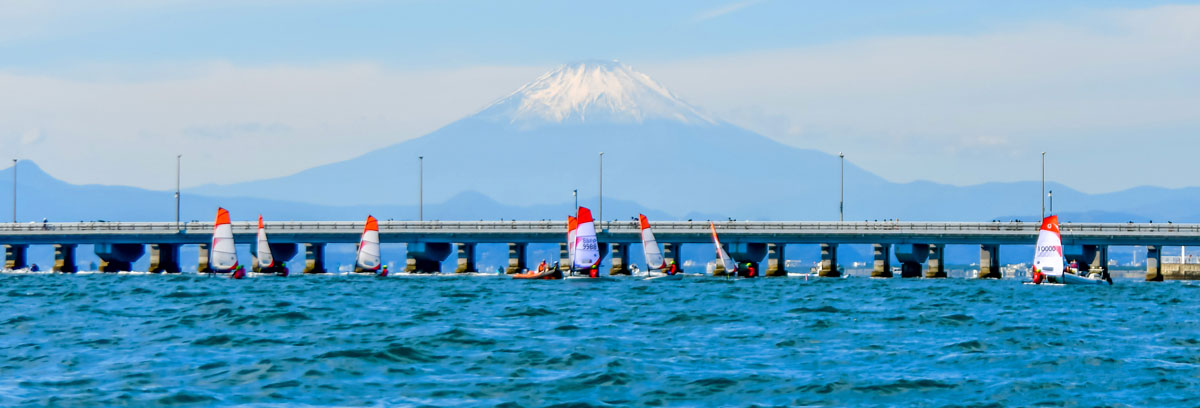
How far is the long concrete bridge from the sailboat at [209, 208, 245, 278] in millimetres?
14871

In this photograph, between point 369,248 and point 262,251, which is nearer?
point 369,248

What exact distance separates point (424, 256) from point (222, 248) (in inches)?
873

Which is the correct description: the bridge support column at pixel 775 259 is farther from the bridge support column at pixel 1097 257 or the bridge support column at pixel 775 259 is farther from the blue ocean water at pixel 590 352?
the blue ocean water at pixel 590 352

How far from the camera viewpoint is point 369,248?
127 m

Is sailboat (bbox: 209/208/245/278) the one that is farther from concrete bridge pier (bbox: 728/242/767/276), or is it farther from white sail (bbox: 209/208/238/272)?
concrete bridge pier (bbox: 728/242/767/276)

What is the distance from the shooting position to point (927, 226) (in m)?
128

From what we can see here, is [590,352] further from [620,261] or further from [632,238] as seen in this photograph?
[620,261]

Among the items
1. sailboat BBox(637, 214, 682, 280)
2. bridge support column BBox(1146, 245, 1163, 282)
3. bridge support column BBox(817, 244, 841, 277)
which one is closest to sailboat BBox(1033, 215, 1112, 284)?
bridge support column BBox(1146, 245, 1163, 282)

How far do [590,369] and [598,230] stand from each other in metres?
93.3

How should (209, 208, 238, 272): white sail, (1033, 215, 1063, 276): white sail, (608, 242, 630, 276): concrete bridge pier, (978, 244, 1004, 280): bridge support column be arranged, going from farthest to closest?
(608, 242, 630, 276): concrete bridge pier
(978, 244, 1004, 280): bridge support column
(209, 208, 238, 272): white sail
(1033, 215, 1063, 276): white sail

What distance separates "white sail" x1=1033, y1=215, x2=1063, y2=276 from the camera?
334ft

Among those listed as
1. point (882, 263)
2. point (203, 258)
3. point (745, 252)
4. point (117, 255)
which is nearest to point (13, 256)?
point (117, 255)

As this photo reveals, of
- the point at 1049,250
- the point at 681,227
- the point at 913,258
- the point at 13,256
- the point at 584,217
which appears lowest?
the point at 13,256

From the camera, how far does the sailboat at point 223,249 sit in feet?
393
